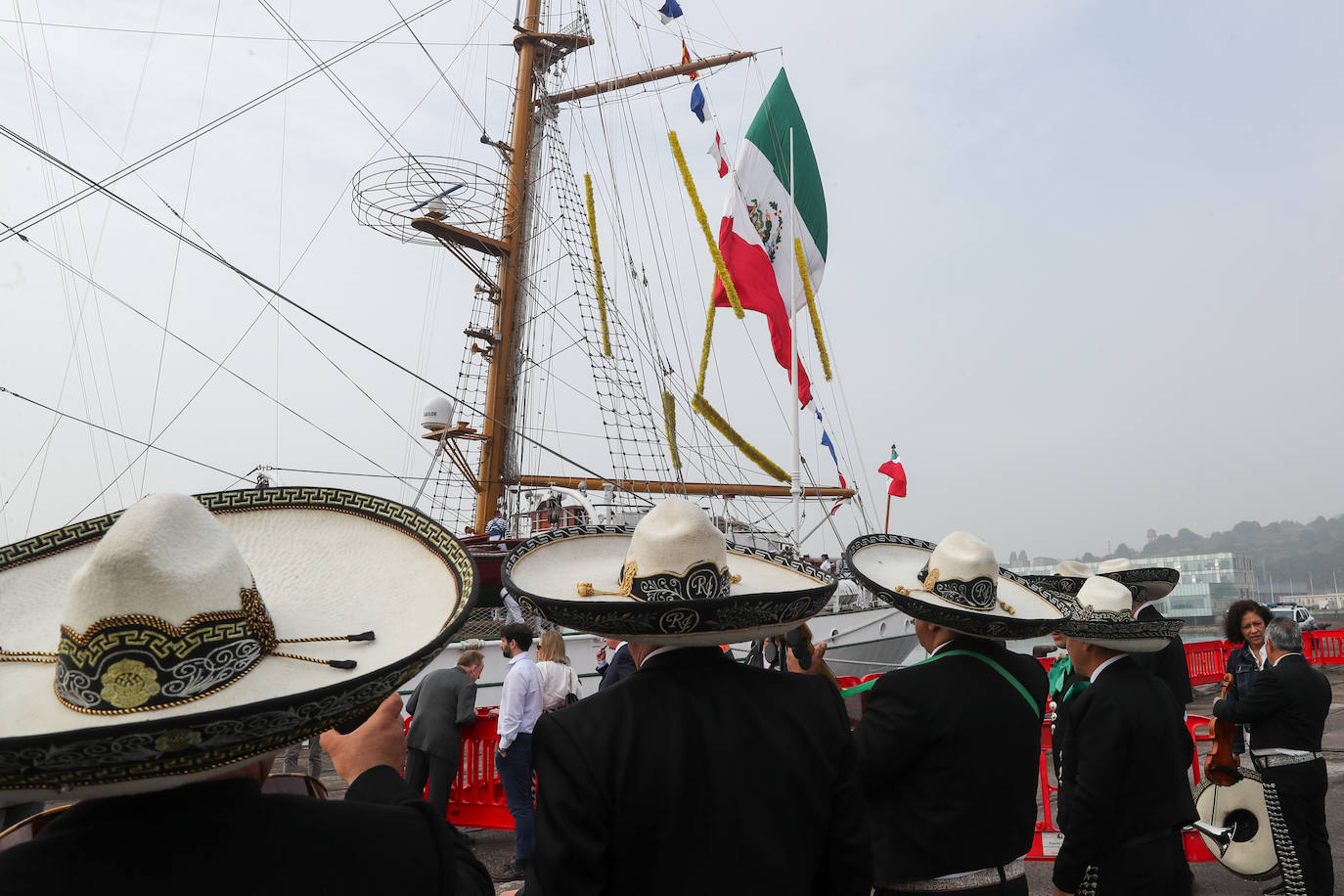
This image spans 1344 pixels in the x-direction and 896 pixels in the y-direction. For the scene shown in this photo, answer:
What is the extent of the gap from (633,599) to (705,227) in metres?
16.2

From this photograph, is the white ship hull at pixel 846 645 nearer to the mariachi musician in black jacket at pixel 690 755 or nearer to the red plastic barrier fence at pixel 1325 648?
the red plastic barrier fence at pixel 1325 648

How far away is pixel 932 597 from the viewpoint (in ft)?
10.5

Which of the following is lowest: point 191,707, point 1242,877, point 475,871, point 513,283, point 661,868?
point 1242,877

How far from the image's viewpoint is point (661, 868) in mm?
1963

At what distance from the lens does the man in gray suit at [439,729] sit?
6.15 m

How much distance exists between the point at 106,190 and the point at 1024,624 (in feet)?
33.1

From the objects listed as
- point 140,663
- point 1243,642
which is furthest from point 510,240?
point 140,663

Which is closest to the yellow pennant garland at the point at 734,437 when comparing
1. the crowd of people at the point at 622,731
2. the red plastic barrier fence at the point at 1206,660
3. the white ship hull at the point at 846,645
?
the white ship hull at the point at 846,645

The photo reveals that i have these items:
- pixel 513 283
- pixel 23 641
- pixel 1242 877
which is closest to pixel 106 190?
pixel 23 641

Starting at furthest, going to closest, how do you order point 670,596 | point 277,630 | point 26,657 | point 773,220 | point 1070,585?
point 773,220
point 1070,585
point 670,596
point 277,630
point 26,657

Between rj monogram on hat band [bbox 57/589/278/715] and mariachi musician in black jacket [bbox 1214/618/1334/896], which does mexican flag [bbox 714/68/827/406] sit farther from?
rj monogram on hat band [bbox 57/589/278/715]

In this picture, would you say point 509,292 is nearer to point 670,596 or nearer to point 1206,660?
point 1206,660

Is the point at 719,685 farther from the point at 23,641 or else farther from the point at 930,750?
the point at 23,641

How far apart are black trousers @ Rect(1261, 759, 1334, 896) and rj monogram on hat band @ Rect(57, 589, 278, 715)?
16.3ft
